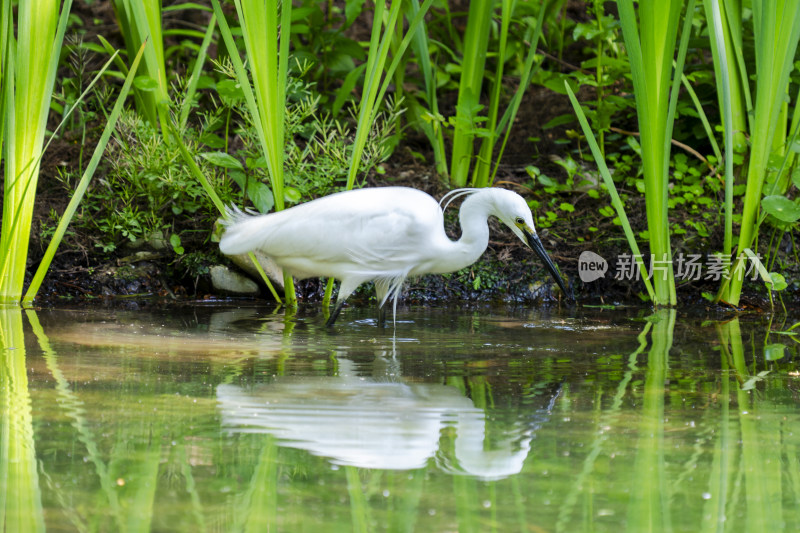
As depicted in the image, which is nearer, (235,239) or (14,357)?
(14,357)

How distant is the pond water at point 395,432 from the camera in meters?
1.70

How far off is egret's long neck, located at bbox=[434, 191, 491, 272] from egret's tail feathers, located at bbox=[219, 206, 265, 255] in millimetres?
965

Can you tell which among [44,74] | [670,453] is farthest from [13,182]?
[670,453]

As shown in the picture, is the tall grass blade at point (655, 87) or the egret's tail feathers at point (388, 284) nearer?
the tall grass blade at point (655, 87)

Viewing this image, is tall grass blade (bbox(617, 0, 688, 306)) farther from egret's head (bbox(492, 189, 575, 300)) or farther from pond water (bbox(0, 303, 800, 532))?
pond water (bbox(0, 303, 800, 532))

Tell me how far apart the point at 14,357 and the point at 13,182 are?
4.93ft

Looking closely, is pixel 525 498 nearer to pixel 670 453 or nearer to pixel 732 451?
pixel 670 453

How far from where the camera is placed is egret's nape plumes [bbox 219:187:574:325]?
4449mm

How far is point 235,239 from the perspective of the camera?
15.0ft

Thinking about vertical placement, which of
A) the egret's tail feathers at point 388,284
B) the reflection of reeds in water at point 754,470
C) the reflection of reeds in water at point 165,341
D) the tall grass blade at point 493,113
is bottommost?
the reflection of reeds in water at point 754,470

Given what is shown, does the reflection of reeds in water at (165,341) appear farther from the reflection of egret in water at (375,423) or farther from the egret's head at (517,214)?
the egret's head at (517,214)

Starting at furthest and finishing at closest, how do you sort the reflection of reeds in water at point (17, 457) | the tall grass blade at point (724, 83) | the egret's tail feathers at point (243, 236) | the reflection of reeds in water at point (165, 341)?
1. the egret's tail feathers at point (243, 236)
2. the tall grass blade at point (724, 83)
3. the reflection of reeds in water at point (165, 341)
4. the reflection of reeds in water at point (17, 457)

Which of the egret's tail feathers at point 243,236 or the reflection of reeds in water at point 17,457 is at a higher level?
the egret's tail feathers at point 243,236

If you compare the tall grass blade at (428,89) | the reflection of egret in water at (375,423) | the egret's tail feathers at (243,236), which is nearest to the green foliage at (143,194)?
the egret's tail feathers at (243,236)
